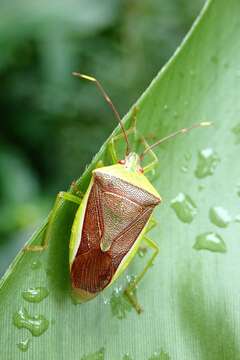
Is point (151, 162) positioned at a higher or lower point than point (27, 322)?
higher

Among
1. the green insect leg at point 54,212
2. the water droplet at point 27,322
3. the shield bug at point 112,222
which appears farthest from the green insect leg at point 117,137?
the water droplet at point 27,322

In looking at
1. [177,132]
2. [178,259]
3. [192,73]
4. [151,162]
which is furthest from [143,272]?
[192,73]

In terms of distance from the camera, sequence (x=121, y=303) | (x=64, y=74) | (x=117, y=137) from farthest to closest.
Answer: (x=64, y=74), (x=117, y=137), (x=121, y=303)

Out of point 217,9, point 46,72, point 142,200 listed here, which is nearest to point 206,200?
point 142,200

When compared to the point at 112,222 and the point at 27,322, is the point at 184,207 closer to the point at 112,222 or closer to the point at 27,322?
the point at 112,222

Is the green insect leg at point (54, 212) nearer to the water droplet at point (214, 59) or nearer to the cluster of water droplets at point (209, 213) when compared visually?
the cluster of water droplets at point (209, 213)

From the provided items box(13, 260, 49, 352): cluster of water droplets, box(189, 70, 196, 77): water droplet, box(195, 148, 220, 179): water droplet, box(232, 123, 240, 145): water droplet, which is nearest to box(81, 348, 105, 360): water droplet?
box(13, 260, 49, 352): cluster of water droplets

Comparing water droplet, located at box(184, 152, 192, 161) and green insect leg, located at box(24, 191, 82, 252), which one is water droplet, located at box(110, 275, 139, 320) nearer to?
green insect leg, located at box(24, 191, 82, 252)
